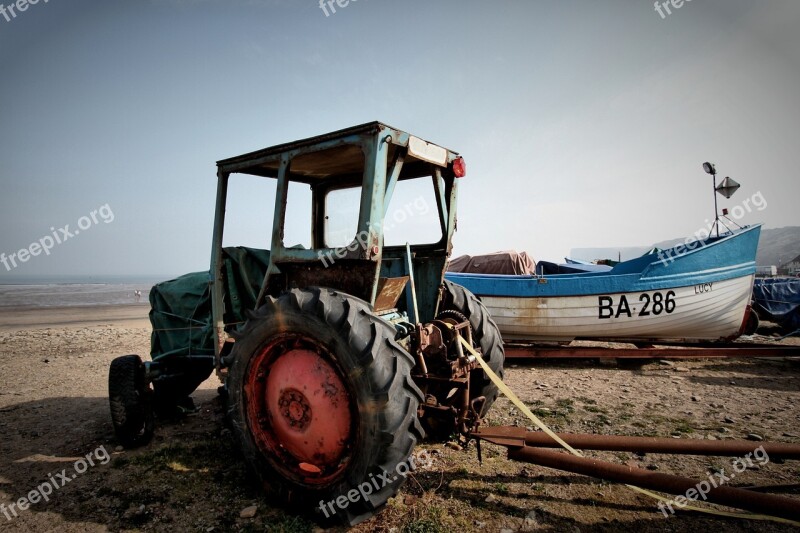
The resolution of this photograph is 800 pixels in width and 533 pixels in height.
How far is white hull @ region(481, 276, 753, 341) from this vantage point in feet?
22.2

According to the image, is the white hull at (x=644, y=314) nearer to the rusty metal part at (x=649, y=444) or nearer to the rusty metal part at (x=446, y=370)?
the rusty metal part at (x=446, y=370)

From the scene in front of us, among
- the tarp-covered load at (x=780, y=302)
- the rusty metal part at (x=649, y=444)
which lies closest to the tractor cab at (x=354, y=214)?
the rusty metal part at (x=649, y=444)

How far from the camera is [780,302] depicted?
8.67 meters

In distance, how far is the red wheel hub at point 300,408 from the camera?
2.37 m

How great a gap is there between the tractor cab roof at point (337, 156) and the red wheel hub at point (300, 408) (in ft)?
4.73

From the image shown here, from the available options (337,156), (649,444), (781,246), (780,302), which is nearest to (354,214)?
(337,156)

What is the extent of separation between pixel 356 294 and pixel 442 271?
1199 millimetres

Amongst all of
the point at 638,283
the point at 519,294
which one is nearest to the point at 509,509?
the point at 519,294

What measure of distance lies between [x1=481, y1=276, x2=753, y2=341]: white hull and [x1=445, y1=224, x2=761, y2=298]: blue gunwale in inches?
4.6

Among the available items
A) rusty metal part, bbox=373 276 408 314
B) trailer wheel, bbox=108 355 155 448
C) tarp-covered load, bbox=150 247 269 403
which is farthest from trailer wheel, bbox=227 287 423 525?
trailer wheel, bbox=108 355 155 448

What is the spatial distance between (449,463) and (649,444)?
1478 millimetres

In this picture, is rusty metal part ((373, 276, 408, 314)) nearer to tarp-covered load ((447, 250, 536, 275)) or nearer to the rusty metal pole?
the rusty metal pole

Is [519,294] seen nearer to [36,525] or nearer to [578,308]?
[578,308]

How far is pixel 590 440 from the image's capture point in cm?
252
